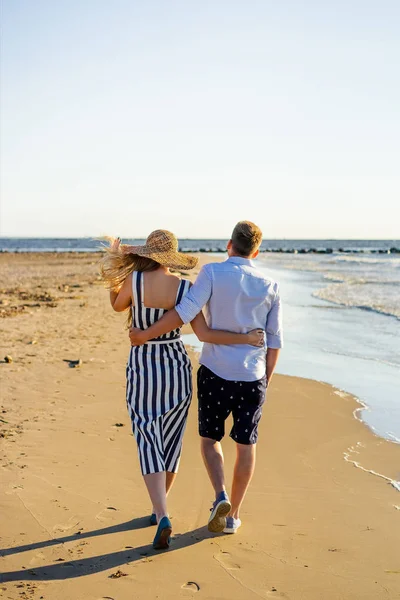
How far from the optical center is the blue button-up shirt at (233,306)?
3.91 metres

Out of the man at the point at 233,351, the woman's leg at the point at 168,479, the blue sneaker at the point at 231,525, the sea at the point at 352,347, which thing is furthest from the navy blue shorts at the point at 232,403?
the sea at the point at 352,347

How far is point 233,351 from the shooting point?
3973mm

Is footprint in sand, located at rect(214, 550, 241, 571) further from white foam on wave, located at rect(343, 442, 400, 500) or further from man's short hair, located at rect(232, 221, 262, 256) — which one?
man's short hair, located at rect(232, 221, 262, 256)

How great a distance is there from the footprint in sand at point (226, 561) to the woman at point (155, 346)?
436mm

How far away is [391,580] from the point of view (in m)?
3.50

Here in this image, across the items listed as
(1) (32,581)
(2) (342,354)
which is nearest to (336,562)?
(1) (32,581)

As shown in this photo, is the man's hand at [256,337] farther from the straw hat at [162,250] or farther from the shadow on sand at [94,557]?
the shadow on sand at [94,557]

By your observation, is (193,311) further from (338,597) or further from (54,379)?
(54,379)

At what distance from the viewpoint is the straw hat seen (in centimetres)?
399

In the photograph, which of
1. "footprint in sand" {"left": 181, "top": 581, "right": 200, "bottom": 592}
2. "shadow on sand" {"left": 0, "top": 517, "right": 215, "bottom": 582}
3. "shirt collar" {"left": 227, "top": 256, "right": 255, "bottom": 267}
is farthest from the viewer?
"shirt collar" {"left": 227, "top": 256, "right": 255, "bottom": 267}

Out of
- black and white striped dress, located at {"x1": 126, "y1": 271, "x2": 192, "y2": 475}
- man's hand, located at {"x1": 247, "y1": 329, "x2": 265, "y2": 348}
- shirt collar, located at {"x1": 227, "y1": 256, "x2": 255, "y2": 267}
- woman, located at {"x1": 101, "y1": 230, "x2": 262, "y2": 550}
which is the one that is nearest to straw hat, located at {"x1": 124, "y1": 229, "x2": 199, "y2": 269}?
woman, located at {"x1": 101, "y1": 230, "x2": 262, "y2": 550}

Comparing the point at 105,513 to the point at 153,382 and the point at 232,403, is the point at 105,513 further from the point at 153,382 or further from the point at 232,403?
the point at 232,403

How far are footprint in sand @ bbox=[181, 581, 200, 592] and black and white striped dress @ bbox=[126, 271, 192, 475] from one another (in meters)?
0.70

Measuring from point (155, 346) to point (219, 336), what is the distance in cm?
39
